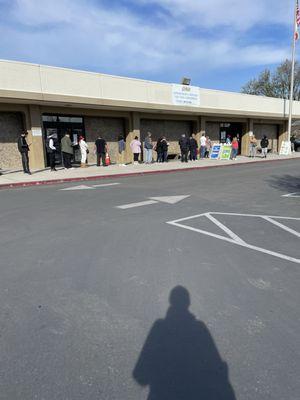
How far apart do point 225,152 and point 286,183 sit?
11893mm

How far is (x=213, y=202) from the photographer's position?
9.20 metres

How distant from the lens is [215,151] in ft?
81.9

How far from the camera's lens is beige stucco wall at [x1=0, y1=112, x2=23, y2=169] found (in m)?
16.6

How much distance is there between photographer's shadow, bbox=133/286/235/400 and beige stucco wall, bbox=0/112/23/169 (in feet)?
52.0

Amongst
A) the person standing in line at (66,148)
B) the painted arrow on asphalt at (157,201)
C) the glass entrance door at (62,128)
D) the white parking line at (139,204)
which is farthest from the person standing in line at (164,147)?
the white parking line at (139,204)

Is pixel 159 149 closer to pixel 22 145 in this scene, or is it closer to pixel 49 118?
pixel 49 118

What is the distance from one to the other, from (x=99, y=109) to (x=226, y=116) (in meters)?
11.1

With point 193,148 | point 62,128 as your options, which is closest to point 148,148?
point 193,148

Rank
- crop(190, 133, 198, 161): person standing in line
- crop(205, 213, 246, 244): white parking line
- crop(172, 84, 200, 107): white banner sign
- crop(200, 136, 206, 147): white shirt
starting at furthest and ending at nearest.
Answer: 1. crop(200, 136, 206, 147): white shirt
2. crop(190, 133, 198, 161): person standing in line
3. crop(172, 84, 200, 107): white banner sign
4. crop(205, 213, 246, 244): white parking line

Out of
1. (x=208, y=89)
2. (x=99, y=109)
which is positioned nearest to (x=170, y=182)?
(x=99, y=109)

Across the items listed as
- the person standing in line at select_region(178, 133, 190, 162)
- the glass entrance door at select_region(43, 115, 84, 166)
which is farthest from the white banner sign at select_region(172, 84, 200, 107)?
the glass entrance door at select_region(43, 115, 84, 166)

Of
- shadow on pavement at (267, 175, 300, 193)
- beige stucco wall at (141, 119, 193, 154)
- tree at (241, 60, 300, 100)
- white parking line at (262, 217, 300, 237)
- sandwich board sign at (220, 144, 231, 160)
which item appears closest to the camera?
A: white parking line at (262, 217, 300, 237)

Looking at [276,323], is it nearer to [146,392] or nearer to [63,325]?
[146,392]

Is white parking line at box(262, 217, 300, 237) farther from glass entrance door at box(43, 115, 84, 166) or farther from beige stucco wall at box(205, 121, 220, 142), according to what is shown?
beige stucco wall at box(205, 121, 220, 142)
